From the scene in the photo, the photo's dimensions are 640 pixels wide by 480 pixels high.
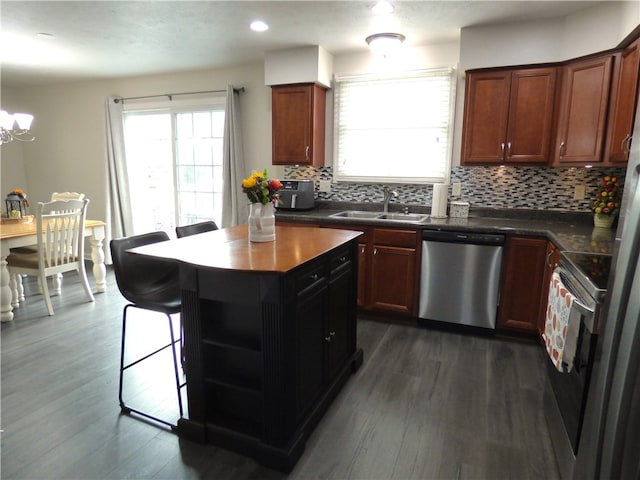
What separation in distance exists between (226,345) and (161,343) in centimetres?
144

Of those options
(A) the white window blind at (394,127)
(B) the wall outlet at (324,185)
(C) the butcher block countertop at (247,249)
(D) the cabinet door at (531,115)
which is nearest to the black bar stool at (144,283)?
(C) the butcher block countertop at (247,249)

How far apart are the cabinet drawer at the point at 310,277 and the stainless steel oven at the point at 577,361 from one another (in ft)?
3.64

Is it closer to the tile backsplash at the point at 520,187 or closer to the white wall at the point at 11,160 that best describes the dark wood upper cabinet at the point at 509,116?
the tile backsplash at the point at 520,187

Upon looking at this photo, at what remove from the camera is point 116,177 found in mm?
5148

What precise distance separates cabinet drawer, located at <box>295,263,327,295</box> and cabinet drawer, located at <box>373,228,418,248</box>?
139 cm

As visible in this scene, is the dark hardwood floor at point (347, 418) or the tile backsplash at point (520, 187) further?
the tile backsplash at point (520, 187)

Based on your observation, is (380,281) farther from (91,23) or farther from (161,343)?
(91,23)

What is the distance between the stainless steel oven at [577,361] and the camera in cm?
142

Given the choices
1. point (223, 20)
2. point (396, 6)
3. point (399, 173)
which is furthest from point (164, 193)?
point (396, 6)

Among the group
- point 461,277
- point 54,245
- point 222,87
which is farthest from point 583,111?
point 54,245

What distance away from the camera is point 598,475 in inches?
29.4

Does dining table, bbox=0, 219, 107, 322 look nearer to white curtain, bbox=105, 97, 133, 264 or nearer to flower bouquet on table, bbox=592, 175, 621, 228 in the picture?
white curtain, bbox=105, 97, 133, 264

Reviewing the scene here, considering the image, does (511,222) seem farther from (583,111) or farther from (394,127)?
(394,127)

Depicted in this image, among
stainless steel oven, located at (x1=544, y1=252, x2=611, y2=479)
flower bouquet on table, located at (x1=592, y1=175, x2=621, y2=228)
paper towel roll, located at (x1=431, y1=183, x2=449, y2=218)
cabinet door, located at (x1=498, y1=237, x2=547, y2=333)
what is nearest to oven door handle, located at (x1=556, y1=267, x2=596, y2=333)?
stainless steel oven, located at (x1=544, y1=252, x2=611, y2=479)
